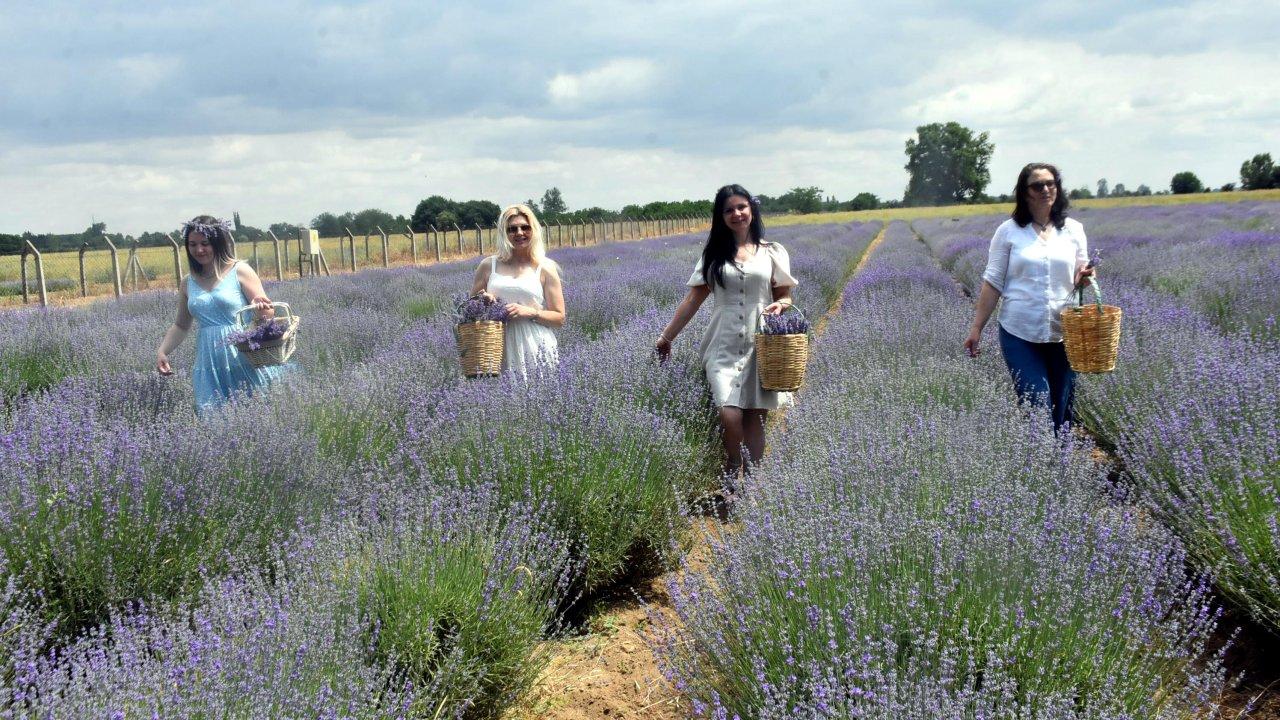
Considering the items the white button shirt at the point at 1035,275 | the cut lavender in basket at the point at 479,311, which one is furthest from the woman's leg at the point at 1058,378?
the cut lavender in basket at the point at 479,311

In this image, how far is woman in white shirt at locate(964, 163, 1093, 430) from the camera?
153 inches

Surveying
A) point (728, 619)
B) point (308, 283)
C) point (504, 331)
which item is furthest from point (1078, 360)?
point (308, 283)

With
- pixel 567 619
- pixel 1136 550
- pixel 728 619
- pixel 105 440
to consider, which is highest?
pixel 105 440

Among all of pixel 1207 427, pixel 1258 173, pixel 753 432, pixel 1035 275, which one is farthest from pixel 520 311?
pixel 1258 173

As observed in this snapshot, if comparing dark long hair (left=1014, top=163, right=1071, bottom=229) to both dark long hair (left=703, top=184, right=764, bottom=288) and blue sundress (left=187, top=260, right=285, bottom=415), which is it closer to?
dark long hair (left=703, top=184, right=764, bottom=288)

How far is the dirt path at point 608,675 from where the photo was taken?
264 cm

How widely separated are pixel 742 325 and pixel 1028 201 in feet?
4.58

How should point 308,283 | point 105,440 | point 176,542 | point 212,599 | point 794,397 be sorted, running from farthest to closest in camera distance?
1. point 308,283
2. point 794,397
3. point 105,440
4. point 176,542
5. point 212,599

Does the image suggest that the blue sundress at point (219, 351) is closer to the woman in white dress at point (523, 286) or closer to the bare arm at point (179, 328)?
the bare arm at point (179, 328)

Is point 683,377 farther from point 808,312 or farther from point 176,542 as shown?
point 808,312

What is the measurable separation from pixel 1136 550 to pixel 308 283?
37.1ft

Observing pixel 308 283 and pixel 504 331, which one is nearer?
pixel 504 331

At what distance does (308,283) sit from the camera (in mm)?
11820

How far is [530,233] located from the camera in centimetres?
430
